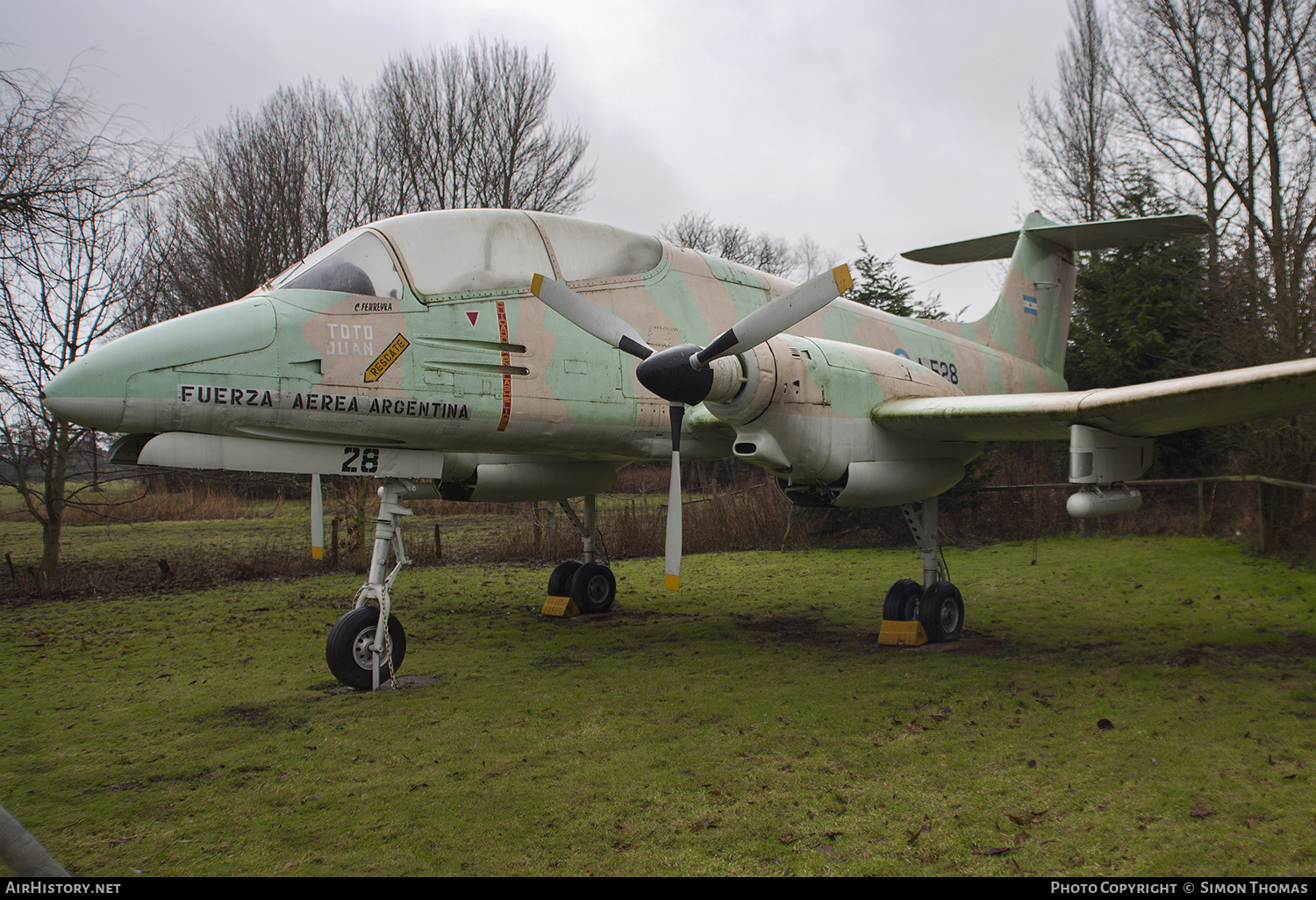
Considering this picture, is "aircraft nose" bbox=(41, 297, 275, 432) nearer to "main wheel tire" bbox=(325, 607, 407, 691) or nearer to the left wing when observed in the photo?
"main wheel tire" bbox=(325, 607, 407, 691)

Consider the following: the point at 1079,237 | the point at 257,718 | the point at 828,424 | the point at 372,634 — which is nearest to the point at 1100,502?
the point at 828,424

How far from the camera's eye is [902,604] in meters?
7.77

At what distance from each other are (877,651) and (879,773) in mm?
3183

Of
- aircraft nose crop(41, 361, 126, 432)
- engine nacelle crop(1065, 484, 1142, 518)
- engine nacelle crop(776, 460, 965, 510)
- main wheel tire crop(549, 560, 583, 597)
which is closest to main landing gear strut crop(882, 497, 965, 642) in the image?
engine nacelle crop(776, 460, 965, 510)

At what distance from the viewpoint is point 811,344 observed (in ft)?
23.1

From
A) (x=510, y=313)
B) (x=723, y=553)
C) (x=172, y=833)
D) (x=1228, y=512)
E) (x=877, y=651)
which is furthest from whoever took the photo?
(x=723, y=553)

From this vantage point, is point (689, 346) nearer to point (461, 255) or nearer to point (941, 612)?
point (461, 255)

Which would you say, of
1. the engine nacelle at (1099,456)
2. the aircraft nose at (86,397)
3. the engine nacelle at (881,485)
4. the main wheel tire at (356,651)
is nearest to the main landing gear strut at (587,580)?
the engine nacelle at (881,485)

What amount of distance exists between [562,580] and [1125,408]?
6500mm

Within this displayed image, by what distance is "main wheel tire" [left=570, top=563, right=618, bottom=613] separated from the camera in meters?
9.83

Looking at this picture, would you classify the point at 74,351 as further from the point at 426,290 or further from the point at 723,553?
the point at 723,553

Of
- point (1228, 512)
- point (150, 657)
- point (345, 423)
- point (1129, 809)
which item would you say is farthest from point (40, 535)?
point (1228, 512)

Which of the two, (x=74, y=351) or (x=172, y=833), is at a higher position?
(x=74, y=351)

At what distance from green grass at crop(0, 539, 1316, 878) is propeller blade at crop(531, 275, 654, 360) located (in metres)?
2.73
